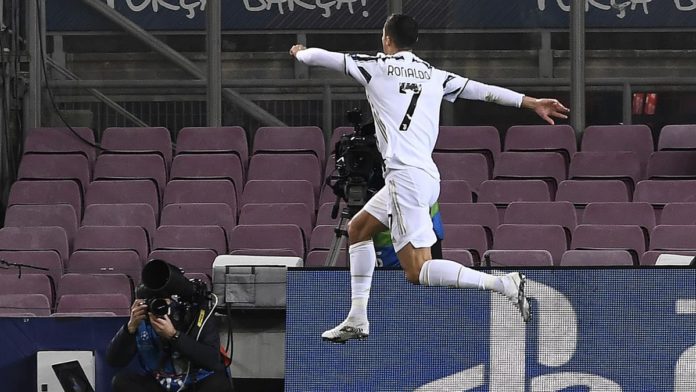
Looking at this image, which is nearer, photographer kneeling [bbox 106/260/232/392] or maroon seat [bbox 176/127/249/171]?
photographer kneeling [bbox 106/260/232/392]

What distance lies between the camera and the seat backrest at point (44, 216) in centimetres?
1297

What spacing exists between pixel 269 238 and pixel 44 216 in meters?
1.87

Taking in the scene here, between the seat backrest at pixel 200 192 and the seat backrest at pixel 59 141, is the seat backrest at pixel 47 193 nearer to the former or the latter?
the seat backrest at pixel 59 141

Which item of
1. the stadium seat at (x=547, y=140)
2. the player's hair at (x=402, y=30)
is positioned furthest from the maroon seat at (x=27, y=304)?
the player's hair at (x=402, y=30)

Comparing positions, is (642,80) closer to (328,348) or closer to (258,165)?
(258,165)

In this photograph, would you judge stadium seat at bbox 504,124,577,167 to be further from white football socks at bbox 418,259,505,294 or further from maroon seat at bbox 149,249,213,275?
white football socks at bbox 418,259,505,294

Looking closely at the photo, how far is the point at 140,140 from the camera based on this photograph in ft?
44.9

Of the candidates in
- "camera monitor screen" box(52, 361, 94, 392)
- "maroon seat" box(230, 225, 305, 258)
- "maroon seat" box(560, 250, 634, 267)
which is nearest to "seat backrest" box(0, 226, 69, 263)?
"maroon seat" box(230, 225, 305, 258)

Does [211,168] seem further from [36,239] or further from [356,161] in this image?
[356,161]

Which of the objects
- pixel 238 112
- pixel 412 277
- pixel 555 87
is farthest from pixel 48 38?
pixel 412 277

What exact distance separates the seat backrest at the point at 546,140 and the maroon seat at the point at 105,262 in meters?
3.01

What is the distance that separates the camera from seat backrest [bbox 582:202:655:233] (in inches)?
481

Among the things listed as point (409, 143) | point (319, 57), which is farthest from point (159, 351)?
point (319, 57)

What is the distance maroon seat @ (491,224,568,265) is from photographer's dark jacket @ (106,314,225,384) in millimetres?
2573
